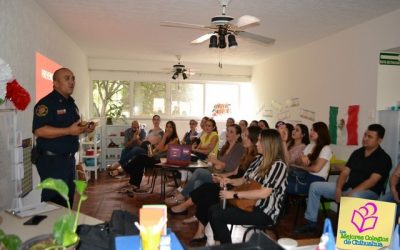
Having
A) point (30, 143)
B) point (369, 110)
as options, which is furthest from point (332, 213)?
point (30, 143)

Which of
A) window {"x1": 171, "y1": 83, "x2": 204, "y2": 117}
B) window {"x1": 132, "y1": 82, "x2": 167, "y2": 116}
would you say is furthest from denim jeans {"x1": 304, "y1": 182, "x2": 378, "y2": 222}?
window {"x1": 132, "y1": 82, "x2": 167, "y2": 116}

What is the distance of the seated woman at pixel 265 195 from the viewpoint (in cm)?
240

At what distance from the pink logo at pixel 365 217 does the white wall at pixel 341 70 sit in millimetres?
3261

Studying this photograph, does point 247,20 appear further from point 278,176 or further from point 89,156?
point 89,156

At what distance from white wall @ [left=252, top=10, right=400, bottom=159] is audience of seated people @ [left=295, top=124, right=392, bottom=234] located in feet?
3.01

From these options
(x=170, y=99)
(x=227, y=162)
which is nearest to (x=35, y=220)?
(x=227, y=162)

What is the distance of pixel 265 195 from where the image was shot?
2.36 m

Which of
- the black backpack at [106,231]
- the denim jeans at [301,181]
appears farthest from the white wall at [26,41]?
the denim jeans at [301,181]

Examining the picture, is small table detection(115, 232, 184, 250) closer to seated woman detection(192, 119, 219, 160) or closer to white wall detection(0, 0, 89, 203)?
white wall detection(0, 0, 89, 203)

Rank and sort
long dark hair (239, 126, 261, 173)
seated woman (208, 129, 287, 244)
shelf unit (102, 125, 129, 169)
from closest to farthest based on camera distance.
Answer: seated woman (208, 129, 287, 244), long dark hair (239, 126, 261, 173), shelf unit (102, 125, 129, 169)

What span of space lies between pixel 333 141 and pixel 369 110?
83 centimetres

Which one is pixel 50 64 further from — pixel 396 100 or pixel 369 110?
pixel 396 100

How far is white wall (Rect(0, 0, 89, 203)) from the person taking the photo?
2.91m

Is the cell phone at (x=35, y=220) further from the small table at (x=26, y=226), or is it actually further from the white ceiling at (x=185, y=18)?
the white ceiling at (x=185, y=18)
